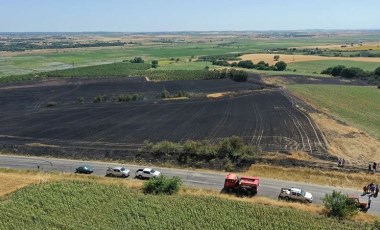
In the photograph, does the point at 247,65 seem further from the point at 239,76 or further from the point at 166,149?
the point at 166,149

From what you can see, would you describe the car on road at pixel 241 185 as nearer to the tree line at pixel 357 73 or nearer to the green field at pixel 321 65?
the tree line at pixel 357 73

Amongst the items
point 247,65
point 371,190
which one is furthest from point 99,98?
point 247,65

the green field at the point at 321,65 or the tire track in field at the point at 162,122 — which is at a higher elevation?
the green field at the point at 321,65

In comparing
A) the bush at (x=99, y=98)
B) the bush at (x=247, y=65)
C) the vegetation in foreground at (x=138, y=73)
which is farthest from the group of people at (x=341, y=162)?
the bush at (x=247, y=65)

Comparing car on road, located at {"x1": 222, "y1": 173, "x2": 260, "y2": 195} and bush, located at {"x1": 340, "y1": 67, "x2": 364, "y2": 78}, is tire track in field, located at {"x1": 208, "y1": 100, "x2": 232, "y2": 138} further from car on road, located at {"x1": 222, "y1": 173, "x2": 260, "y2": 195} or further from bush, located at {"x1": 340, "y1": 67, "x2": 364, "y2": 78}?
bush, located at {"x1": 340, "y1": 67, "x2": 364, "y2": 78}

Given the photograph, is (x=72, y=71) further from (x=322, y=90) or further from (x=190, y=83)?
(x=322, y=90)

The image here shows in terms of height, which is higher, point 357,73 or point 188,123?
point 357,73

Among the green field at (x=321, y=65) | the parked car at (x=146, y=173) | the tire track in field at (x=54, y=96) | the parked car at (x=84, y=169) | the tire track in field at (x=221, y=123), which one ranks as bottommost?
the tire track in field at (x=54, y=96)

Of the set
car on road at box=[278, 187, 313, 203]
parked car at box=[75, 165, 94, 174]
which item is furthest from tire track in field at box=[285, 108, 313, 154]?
parked car at box=[75, 165, 94, 174]
